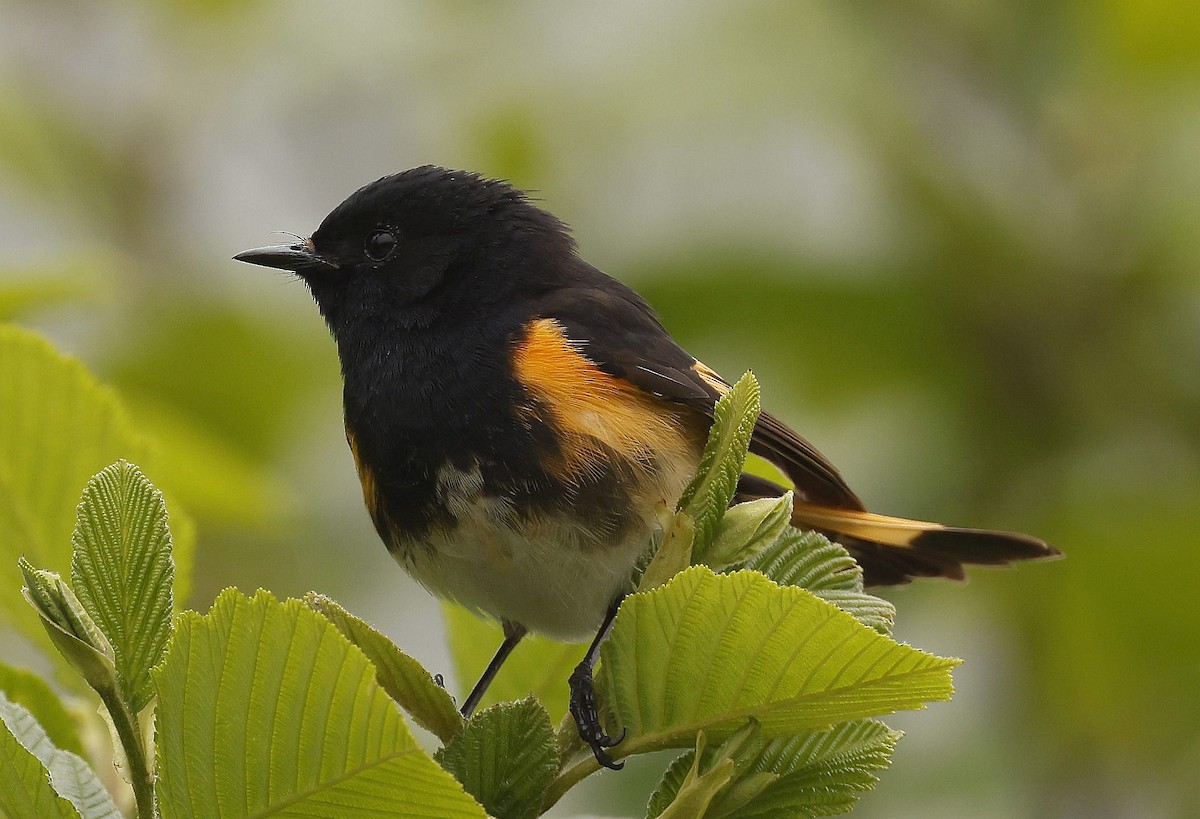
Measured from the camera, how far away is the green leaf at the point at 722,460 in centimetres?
147

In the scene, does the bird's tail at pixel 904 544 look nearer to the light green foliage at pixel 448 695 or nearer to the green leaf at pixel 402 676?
the light green foliage at pixel 448 695

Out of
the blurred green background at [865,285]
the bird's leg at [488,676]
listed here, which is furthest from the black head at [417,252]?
the bird's leg at [488,676]

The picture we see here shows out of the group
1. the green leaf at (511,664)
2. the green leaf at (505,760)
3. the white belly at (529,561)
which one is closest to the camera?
the green leaf at (505,760)

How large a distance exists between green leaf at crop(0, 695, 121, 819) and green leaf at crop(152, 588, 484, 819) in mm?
103

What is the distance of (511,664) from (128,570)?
2.90 feet

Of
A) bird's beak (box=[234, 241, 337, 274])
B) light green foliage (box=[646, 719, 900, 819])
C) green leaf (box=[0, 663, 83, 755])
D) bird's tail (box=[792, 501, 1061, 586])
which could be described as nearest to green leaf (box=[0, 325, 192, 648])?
green leaf (box=[0, 663, 83, 755])

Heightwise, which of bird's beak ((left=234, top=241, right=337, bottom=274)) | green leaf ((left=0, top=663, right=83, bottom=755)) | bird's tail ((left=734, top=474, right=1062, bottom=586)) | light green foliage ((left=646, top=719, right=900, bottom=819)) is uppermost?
bird's beak ((left=234, top=241, right=337, bottom=274))

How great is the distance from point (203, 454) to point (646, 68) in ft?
6.29

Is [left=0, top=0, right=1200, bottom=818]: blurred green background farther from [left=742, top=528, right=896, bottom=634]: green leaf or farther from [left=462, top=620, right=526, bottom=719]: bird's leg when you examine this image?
[left=742, top=528, right=896, bottom=634]: green leaf

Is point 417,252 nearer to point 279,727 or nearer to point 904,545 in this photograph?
point 904,545

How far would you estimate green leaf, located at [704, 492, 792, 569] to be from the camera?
1.50m

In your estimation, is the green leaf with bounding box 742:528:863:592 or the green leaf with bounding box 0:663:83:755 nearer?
the green leaf with bounding box 742:528:863:592

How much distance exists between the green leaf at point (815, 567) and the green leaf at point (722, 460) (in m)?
0.10

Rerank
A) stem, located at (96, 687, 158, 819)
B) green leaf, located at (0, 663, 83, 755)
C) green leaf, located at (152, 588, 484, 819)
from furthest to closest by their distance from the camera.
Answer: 1. green leaf, located at (0, 663, 83, 755)
2. stem, located at (96, 687, 158, 819)
3. green leaf, located at (152, 588, 484, 819)
